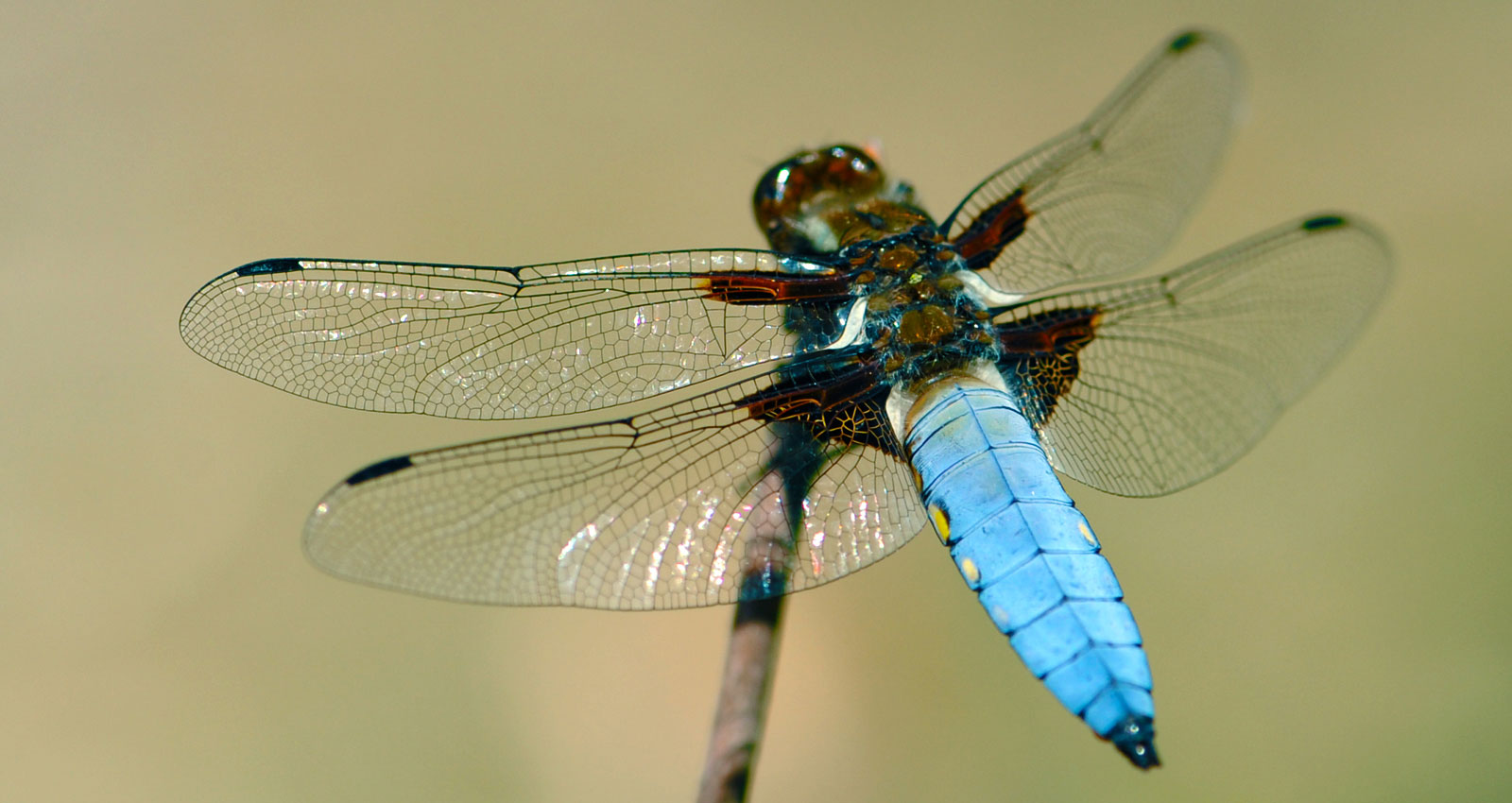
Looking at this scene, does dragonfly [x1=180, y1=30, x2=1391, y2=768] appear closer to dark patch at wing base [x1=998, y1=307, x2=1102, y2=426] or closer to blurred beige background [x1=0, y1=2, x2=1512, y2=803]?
dark patch at wing base [x1=998, y1=307, x2=1102, y2=426]

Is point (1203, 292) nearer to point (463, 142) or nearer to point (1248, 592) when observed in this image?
point (1248, 592)

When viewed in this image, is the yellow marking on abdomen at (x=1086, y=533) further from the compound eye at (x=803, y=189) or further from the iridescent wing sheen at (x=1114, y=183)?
the compound eye at (x=803, y=189)

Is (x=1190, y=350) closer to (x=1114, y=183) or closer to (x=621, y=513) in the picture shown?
(x=1114, y=183)

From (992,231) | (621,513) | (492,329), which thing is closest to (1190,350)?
(992,231)

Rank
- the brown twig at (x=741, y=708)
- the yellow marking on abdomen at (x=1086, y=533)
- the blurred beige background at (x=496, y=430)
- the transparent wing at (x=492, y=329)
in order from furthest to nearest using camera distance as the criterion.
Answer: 1. the blurred beige background at (x=496, y=430)
2. the transparent wing at (x=492, y=329)
3. the yellow marking on abdomen at (x=1086, y=533)
4. the brown twig at (x=741, y=708)

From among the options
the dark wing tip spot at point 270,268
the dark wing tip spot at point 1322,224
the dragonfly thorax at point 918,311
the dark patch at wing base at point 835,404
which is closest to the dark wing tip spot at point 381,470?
Result: the dark wing tip spot at point 270,268

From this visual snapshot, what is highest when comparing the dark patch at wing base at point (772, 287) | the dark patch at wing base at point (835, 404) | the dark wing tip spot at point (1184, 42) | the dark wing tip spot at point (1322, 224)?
the dark wing tip spot at point (1184, 42)

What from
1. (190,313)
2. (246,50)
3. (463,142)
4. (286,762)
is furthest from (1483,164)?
(246,50)
